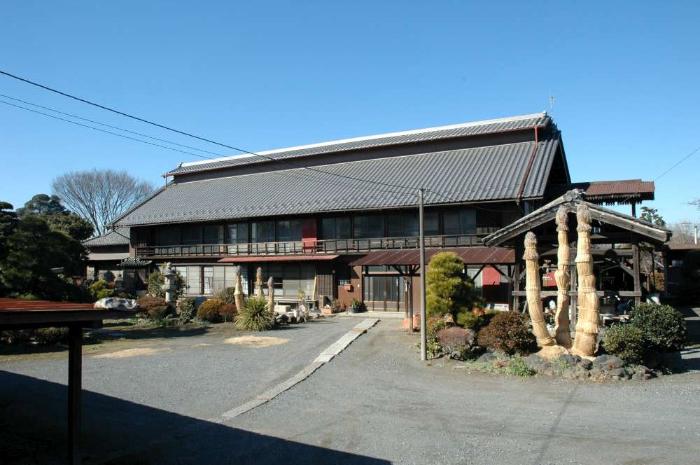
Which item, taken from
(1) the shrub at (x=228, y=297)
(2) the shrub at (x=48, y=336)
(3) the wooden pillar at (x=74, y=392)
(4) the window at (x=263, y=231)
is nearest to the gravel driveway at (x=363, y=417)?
(3) the wooden pillar at (x=74, y=392)

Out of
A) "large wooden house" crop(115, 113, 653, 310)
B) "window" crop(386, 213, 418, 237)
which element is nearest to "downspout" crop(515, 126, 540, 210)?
"large wooden house" crop(115, 113, 653, 310)

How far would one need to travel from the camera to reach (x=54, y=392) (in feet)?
41.4

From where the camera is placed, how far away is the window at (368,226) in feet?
101

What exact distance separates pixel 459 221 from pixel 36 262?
20227 millimetres

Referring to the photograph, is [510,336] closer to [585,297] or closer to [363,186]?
[585,297]

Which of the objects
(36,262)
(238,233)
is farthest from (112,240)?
(36,262)

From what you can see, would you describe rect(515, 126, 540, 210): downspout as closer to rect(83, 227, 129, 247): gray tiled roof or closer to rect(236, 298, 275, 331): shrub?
rect(236, 298, 275, 331): shrub

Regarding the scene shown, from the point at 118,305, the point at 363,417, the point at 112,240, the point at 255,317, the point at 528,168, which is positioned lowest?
the point at 363,417

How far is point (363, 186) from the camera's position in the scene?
33156 mm

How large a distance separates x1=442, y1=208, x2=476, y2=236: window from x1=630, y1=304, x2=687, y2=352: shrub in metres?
14.7

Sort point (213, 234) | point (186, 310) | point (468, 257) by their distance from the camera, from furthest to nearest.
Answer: point (213, 234) → point (186, 310) → point (468, 257)

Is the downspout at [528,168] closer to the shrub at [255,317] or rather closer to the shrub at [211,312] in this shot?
the shrub at [255,317]

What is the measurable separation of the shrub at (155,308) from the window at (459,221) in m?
15.6

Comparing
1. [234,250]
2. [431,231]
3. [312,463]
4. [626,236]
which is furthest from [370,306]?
[312,463]
